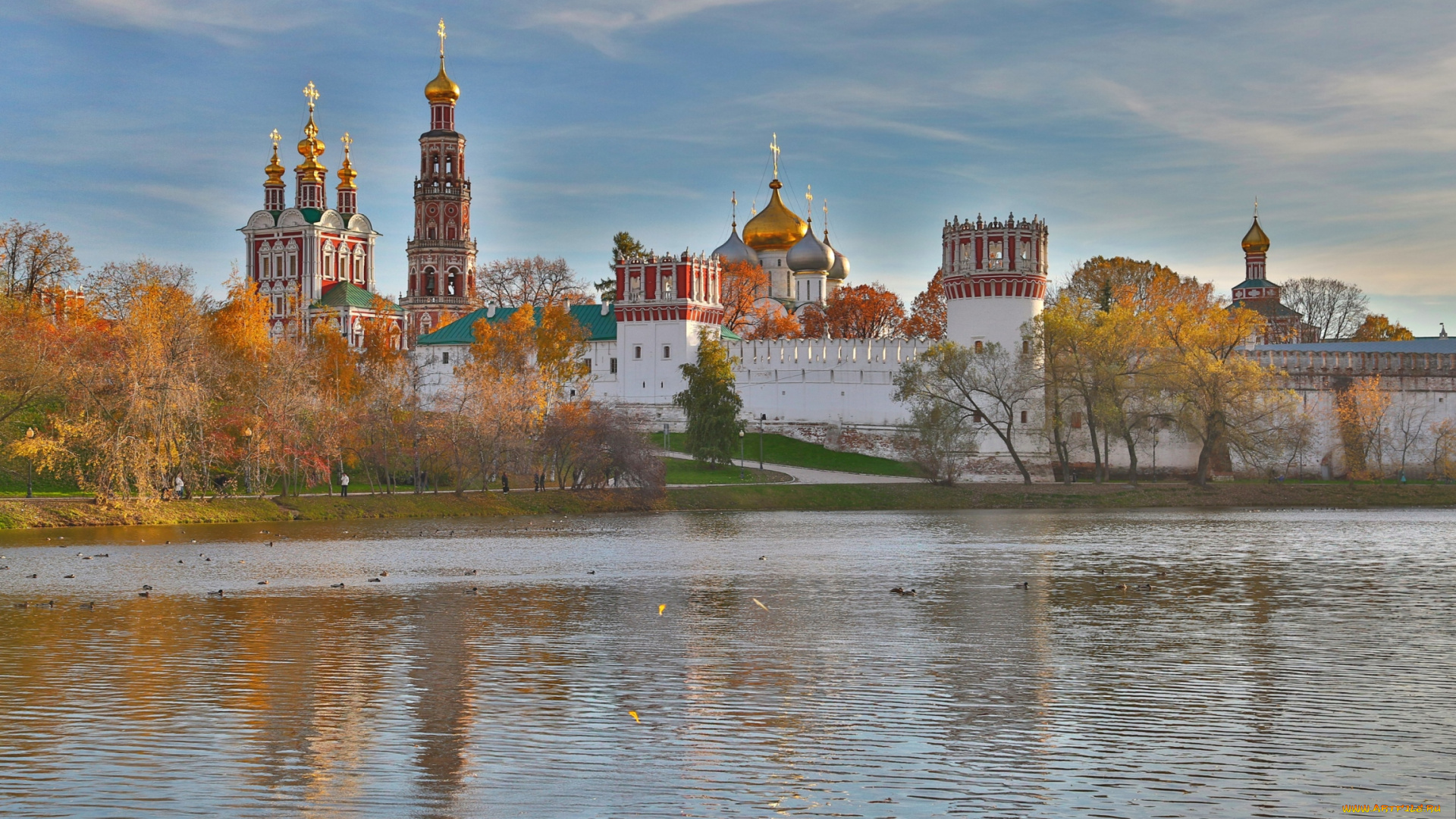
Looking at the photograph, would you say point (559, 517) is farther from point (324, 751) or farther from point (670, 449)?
point (324, 751)

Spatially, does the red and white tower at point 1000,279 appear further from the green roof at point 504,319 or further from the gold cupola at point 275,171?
the gold cupola at point 275,171

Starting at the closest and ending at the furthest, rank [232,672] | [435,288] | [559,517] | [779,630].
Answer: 1. [232,672]
2. [779,630]
3. [559,517]
4. [435,288]

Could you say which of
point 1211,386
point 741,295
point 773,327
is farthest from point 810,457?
point 741,295

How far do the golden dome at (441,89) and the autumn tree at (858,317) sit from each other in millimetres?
24413

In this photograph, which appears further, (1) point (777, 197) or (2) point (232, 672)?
(1) point (777, 197)

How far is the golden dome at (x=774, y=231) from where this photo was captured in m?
92.8

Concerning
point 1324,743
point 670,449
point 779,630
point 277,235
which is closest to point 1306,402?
point 670,449

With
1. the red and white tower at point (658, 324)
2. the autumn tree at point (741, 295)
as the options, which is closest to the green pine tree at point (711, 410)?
the red and white tower at point (658, 324)

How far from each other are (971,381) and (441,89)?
141 feet

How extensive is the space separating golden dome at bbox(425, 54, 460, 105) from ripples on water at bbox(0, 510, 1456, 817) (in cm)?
6201

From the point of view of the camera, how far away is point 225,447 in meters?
41.2

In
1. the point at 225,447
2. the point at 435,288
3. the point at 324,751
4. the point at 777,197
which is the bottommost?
the point at 324,751

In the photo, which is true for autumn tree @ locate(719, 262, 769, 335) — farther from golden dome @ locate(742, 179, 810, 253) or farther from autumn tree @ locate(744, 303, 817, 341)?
golden dome @ locate(742, 179, 810, 253)

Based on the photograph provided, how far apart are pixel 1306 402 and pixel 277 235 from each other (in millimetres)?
62401
